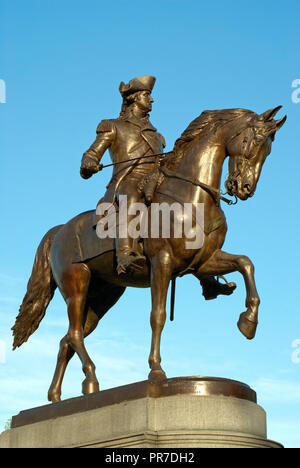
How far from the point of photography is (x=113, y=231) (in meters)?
12.8

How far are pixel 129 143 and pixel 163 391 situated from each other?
415cm

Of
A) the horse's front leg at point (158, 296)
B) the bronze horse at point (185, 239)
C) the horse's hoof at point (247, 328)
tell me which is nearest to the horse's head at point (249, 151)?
the bronze horse at point (185, 239)

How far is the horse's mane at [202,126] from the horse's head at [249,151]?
24 centimetres

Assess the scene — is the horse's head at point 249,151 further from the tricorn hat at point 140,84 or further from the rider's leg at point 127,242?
the tricorn hat at point 140,84

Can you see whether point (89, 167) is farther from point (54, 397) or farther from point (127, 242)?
point (54, 397)

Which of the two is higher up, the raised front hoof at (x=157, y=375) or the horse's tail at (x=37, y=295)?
the horse's tail at (x=37, y=295)

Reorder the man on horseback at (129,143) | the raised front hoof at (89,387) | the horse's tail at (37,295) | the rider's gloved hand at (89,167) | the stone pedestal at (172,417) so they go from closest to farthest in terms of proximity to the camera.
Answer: the stone pedestal at (172,417), the raised front hoof at (89,387), the man on horseback at (129,143), the rider's gloved hand at (89,167), the horse's tail at (37,295)

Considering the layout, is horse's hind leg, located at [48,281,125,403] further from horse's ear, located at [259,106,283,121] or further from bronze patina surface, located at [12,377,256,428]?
horse's ear, located at [259,106,283,121]

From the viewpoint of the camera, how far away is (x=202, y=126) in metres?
12.5

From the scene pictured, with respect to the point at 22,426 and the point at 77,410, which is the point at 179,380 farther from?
the point at 22,426

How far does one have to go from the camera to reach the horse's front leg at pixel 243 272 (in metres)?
11.4
